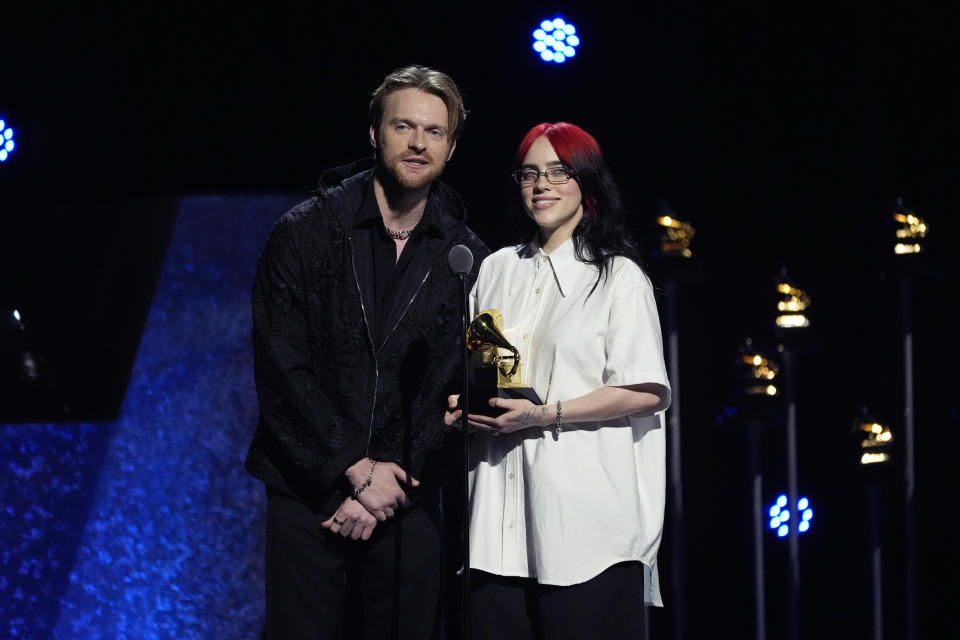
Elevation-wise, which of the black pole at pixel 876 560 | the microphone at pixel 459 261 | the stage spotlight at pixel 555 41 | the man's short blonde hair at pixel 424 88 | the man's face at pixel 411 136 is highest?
the stage spotlight at pixel 555 41

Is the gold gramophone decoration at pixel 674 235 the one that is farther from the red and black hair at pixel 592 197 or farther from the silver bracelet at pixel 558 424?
the silver bracelet at pixel 558 424

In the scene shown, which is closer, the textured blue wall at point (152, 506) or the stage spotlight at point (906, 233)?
the textured blue wall at point (152, 506)

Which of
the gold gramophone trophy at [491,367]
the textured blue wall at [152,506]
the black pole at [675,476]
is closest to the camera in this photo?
the gold gramophone trophy at [491,367]

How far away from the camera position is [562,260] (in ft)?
8.77

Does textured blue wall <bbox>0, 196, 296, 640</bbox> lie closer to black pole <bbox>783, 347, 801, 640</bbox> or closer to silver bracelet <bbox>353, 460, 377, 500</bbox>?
silver bracelet <bbox>353, 460, 377, 500</bbox>

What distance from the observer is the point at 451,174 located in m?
3.89

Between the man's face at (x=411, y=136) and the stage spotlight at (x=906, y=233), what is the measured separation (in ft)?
7.03

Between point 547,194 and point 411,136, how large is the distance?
457 mm

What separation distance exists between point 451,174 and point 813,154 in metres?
1.56

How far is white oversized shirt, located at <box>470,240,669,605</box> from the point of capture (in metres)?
2.44

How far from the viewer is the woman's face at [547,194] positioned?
104 inches

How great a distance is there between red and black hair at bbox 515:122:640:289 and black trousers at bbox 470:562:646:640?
0.76m

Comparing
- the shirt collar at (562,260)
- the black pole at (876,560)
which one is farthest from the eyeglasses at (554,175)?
the black pole at (876,560)

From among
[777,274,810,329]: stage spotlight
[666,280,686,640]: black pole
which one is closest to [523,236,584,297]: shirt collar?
[666,280,686,640]: black pole
